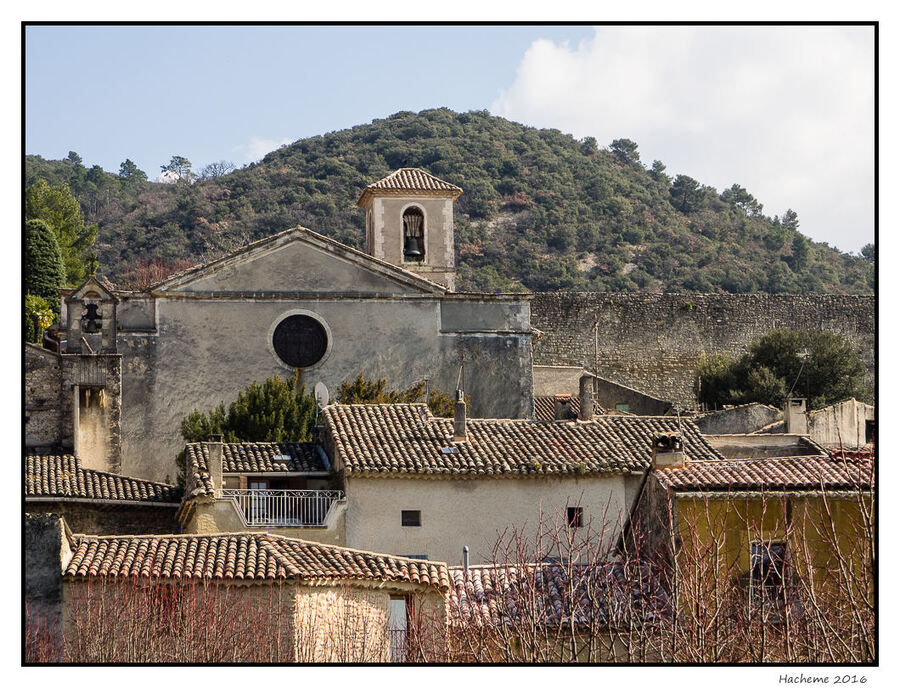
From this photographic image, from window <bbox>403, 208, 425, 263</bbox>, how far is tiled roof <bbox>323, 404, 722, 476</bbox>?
1317 centimetres

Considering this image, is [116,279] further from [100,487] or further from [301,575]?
[301,575]

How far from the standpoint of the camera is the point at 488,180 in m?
88.8

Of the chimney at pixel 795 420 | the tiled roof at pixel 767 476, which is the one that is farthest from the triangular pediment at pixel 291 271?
the tiled roof at pixel 767 476

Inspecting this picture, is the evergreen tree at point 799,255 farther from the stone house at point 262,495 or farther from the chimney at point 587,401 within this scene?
the stone house at point 262,495

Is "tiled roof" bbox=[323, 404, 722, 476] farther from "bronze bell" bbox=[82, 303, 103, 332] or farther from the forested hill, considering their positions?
the forested hill

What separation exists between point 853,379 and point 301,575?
31108mm

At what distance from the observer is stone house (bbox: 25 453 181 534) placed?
28344 millimetres

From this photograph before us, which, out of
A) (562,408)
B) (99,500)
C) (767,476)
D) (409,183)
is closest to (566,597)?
(767,476)

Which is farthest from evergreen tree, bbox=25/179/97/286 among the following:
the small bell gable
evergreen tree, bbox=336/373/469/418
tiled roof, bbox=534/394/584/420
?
evergreen tree, bbox=336/373/469/418

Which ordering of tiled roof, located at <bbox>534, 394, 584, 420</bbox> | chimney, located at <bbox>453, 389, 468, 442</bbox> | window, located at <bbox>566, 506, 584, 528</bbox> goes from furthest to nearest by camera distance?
tiled roof, located at <bbox>534, 394, 584, 420</bbox> → chimney, located at <bbox>453, 389, 468, 442</bbox> → window, located at <bbox>566, 506, 584, 528</bbox>

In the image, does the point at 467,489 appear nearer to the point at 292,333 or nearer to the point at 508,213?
the point at 292,333

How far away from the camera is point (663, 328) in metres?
56.4

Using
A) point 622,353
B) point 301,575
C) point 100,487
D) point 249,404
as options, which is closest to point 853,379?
point 622,353

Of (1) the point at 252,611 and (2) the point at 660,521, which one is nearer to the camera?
(1) the point at 252,611
